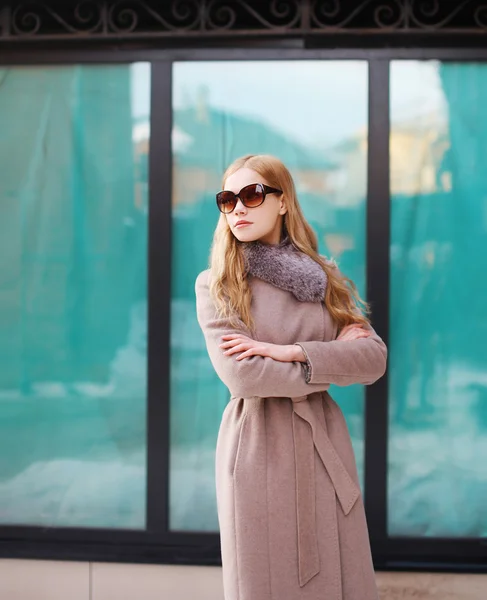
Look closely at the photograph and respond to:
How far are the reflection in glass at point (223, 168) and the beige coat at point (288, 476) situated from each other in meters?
1.15

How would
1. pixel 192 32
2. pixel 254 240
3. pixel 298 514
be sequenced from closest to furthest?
pixel 298 514 < pixel 254 240 < pixel 192 32

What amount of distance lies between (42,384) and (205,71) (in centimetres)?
203

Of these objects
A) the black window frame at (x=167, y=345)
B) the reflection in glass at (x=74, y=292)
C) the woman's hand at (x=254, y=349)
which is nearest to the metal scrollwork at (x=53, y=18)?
the black window frame at (x=167, y=345)

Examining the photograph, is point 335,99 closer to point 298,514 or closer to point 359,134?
point 359,134

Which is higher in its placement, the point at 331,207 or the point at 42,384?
the point at 331,207

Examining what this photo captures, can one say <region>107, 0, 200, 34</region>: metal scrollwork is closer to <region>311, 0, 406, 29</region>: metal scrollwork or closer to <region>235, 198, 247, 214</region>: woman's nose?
<region>311, 0, 406, 29</region>: metal scrollwork

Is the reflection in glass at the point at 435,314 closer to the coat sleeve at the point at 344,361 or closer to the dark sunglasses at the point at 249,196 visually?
the coat sleeve at the point at 344,361

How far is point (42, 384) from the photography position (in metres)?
3.76

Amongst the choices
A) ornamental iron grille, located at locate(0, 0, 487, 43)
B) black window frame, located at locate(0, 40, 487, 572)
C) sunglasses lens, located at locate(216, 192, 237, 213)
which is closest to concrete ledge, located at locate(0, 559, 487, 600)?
black window frame, located at locate(0, 40, 487, 572)

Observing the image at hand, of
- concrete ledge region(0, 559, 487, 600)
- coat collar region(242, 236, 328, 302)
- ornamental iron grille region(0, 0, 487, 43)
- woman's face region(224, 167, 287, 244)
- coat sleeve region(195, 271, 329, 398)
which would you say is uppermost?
ornamental iron grille region(0, 0, 487, 43)

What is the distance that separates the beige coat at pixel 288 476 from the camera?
7.93ft

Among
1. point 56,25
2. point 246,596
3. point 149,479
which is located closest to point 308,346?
point 246,596

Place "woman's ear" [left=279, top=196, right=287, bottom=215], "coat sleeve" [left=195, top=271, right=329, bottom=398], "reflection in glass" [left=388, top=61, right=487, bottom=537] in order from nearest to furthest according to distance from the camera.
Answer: "coat sleeve" [left=195, top=271, right=329, bottom=398], "woman's ear" [left=279, top=196, right=287, bottom=215], "reflection in glass" [left=388, top=61, right=487, bottom=537]

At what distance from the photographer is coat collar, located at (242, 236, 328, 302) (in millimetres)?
2525
